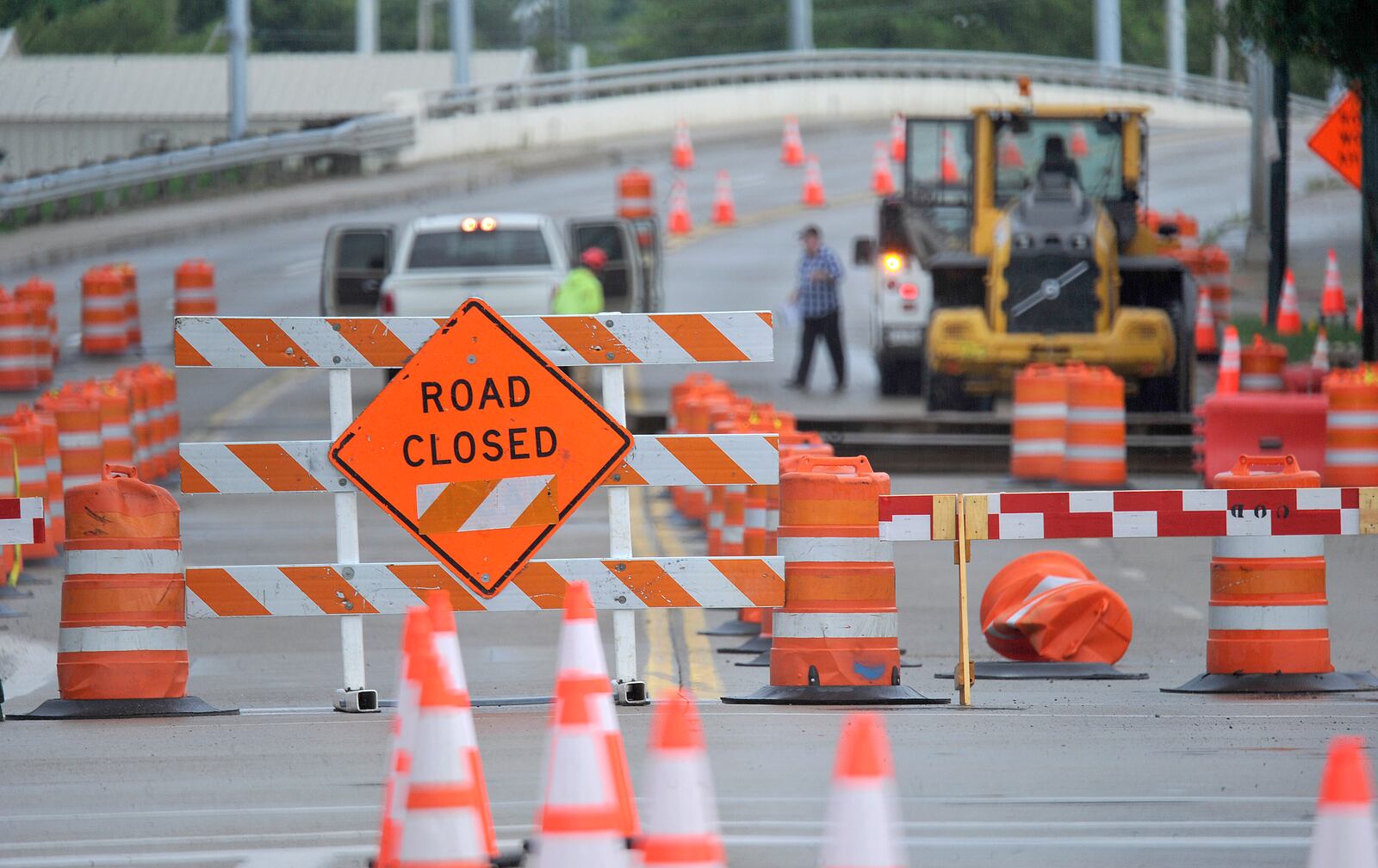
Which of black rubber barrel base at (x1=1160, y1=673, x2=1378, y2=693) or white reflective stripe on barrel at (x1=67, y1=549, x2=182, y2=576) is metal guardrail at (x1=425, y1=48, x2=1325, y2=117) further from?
white reflective stripe on barrel at (x1=67, y1=549, x2=182, y2=576)

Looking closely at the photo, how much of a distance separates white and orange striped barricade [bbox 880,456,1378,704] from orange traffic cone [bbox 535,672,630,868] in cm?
424

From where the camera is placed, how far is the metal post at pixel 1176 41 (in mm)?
66500

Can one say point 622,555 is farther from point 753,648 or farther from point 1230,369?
point 1230,369

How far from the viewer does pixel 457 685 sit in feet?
19.8

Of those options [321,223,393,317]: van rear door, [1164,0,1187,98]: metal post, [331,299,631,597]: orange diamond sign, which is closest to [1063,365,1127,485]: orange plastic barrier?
[331,299,631,597]: orange diamond sign

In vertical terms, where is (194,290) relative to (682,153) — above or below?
below

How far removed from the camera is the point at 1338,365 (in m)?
24.4

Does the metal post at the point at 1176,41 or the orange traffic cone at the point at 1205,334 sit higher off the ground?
the metal post at the point at 1176,41

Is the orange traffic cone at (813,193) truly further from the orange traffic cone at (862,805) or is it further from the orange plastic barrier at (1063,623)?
the orange traffic cone at (862,805)

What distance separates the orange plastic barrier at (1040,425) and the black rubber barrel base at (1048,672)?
7364 millimetres

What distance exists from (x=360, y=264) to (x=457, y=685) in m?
20.8

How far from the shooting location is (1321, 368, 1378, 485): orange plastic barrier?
15797 millimetres

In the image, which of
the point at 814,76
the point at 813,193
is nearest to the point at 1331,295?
the point at 813,193

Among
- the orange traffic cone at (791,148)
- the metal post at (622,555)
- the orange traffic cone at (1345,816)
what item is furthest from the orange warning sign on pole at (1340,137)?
the orange traffic cone at (791,148)
